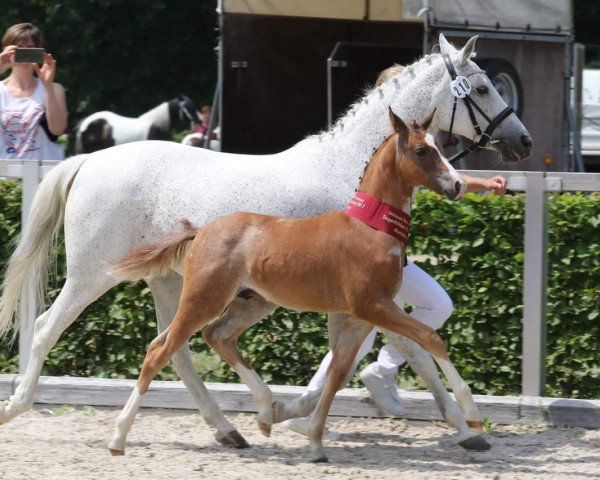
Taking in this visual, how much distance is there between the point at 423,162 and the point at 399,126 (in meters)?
0.19

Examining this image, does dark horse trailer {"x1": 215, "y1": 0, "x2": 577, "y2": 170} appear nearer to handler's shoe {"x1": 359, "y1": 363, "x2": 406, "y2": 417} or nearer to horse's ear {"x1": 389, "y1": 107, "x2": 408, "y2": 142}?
handler's shoe {"x1": 359, "y1": 363, "x2": 406, "y2": 417}

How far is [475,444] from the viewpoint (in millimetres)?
5543

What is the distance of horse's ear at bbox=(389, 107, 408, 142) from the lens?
16.8 feet

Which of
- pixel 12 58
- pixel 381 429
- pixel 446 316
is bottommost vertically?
pixel 381 429

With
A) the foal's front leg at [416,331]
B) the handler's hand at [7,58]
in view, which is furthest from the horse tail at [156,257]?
the handler's hand at [7,58]

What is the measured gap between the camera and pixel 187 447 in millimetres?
5734

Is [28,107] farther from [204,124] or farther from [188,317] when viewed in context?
[204,124]

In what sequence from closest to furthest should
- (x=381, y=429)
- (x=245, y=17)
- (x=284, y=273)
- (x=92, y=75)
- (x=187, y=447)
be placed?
(x=284, y=273) → (x=187, y=447) → (x=381, y=429) → (x=245, y=17) → (x=92, y=75)

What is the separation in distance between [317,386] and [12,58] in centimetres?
267

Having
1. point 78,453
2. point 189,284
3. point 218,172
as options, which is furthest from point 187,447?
point 218,172

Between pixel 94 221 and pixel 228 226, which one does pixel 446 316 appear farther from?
pixel 94 221

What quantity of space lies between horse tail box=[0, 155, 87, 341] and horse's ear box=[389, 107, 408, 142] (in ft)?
5.62

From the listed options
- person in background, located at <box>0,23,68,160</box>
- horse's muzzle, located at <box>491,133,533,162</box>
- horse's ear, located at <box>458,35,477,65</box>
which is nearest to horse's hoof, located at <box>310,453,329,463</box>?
horse's muzzle, located at <box>491,133,533,162</box>

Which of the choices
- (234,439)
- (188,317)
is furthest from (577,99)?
(188,317)
